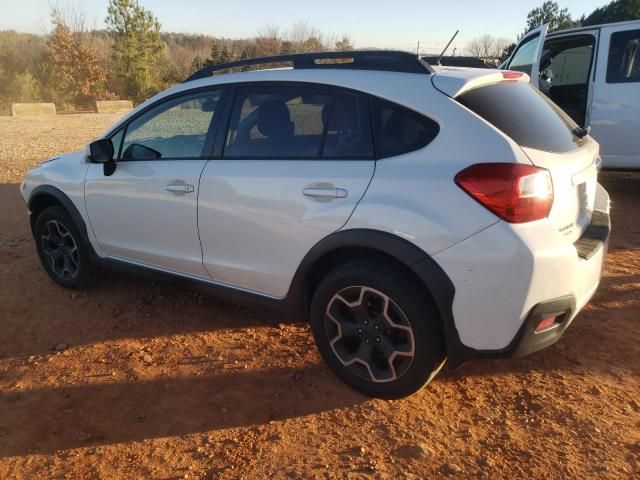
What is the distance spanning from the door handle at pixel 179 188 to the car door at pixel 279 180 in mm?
115

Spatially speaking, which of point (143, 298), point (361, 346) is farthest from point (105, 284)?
point (361, 346)

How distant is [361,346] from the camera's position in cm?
274

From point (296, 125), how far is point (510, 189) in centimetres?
130

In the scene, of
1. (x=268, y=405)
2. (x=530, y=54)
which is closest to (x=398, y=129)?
(x=268, y=405)

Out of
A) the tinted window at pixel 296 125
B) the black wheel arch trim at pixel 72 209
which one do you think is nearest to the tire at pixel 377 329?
the tinted window at pixel 296 125

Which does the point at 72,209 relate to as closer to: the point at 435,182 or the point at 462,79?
the point at 435,182

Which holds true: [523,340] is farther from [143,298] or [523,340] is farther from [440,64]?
[143,298]

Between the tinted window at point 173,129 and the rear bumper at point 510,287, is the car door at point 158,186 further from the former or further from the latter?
the rear bumper at point 510,287

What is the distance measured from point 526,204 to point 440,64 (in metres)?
1.32

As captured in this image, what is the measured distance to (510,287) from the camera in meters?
2.22

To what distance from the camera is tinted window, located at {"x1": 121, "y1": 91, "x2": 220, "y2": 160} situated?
3.34m

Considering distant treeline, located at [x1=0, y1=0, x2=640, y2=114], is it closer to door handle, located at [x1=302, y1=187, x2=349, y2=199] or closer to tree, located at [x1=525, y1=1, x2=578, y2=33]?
tree, located at [x1=525, y1=1, x2=578, y2=33]

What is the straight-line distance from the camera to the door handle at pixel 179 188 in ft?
10.5

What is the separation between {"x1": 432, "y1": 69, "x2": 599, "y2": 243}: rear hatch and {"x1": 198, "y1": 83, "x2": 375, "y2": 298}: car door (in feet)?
1.75
